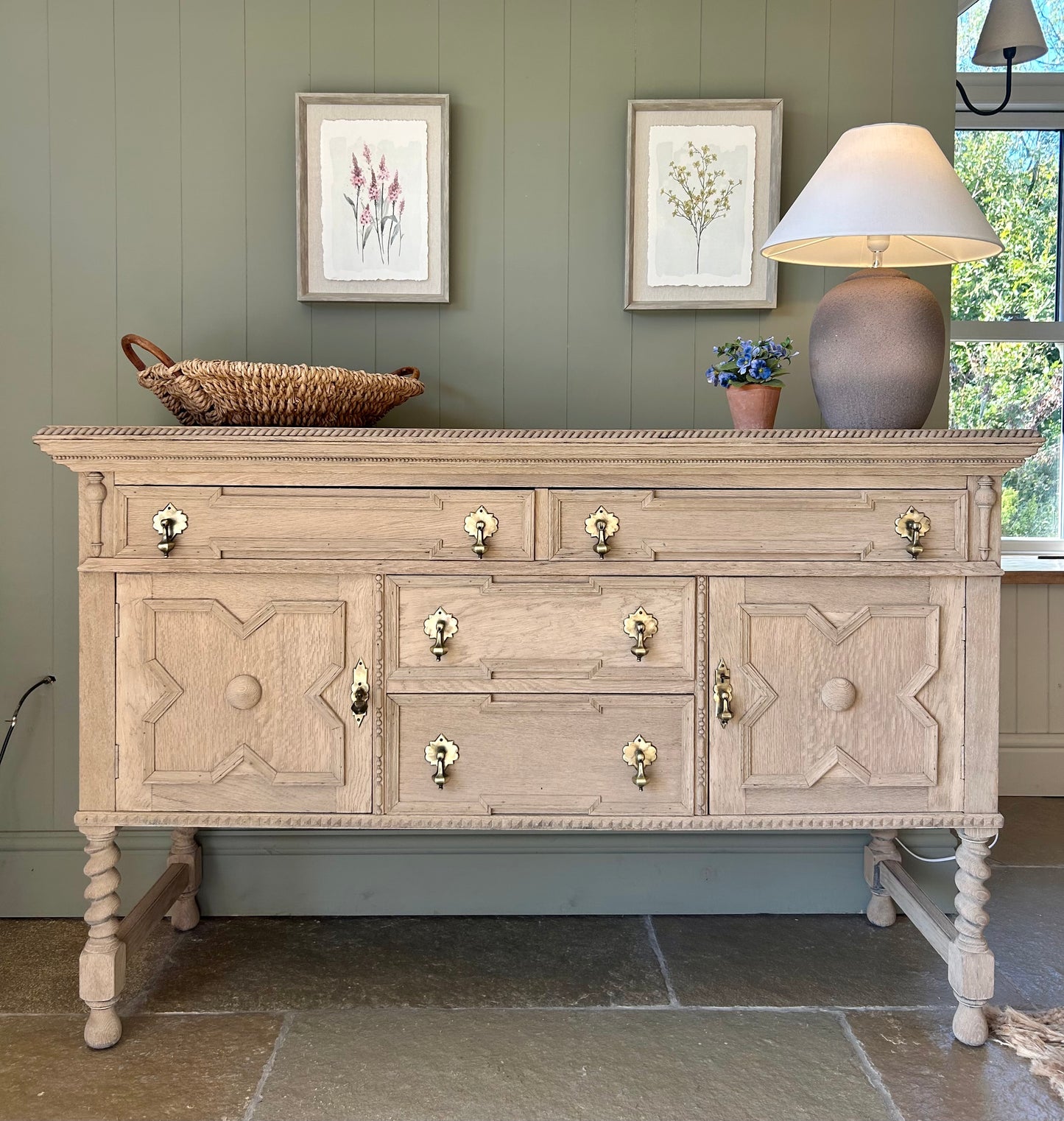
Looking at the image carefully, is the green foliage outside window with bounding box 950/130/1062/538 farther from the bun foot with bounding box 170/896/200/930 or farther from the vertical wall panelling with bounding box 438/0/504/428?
the bun foot with bounding box 170/896/200/930

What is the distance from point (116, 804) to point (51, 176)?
140 cm

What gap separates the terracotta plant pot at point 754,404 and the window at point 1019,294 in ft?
5.52

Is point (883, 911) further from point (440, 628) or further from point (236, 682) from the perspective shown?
point (236, 682)

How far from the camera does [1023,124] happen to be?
3.06m

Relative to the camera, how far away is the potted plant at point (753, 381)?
5.66 ft

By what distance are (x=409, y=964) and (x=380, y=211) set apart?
5.32ft

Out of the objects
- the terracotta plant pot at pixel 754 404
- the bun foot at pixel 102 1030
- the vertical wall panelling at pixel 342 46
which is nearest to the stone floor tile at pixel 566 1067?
the bun foot at pixel 102 1030

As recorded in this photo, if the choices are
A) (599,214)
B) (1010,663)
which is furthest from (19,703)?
(1010,663)

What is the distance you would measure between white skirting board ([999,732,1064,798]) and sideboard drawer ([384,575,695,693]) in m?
1.96

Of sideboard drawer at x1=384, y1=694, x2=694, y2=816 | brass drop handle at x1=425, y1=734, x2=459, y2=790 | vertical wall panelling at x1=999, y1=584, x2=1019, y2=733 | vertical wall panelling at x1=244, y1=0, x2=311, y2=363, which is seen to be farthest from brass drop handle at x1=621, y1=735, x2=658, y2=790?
vertical wall panelling at x1=999, y1=584, x2=1019, y2=733

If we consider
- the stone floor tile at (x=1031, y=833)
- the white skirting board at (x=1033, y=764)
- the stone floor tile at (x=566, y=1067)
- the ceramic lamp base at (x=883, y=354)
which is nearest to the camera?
the stone floor tile at (x=566, y=1067)

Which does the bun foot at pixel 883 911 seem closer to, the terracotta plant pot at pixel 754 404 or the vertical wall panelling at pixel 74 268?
the terracotta plant pot at pixel 754 404

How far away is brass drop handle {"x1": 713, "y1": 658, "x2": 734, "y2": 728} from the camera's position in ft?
5.18

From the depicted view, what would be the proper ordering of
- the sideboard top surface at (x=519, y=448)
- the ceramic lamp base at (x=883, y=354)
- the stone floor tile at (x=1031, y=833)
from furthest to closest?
1. the stone floor tile at (x=1031, y=833)
2. the ceramic lamp base at (x=883, y=354)
3. the sideboard top surface at (x=519, y=448)
